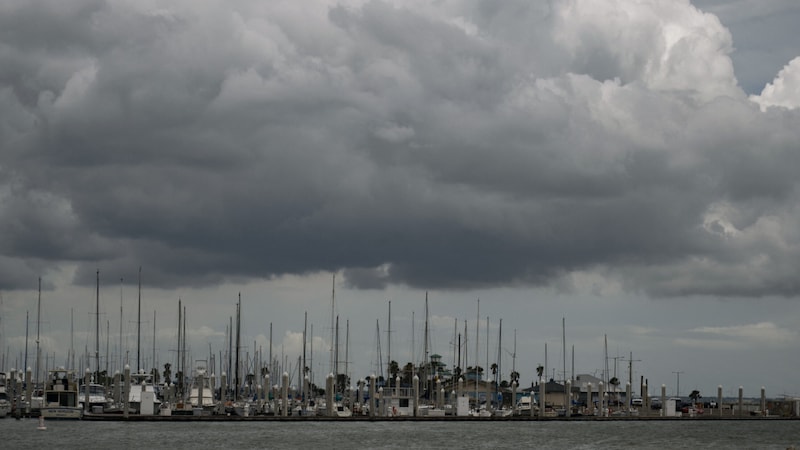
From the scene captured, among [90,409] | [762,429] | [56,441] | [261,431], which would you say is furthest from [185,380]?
[762,429]

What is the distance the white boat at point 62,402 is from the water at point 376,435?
3.68 ft

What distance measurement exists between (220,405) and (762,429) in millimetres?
79384

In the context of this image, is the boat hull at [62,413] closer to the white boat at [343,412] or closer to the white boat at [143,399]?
the white boat at [143,399]

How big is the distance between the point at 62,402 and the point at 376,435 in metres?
38.0

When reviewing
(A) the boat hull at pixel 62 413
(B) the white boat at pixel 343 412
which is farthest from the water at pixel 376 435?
(B) the white boat at pixel 343 412

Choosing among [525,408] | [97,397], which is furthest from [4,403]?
[525,408]

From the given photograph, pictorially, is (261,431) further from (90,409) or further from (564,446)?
(564,446)

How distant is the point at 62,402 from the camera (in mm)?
134500

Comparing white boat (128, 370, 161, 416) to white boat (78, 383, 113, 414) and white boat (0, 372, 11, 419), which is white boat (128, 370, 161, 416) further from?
white boat (0, 372, 11, 419)

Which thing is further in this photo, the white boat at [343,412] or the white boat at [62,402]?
the white boat at [343,412]

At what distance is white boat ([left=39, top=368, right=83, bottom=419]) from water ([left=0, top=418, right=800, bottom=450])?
112 cm

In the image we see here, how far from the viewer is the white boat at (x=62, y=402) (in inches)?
5217

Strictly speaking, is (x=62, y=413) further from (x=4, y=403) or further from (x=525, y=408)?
(x=525, y=408)

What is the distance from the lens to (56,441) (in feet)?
349
